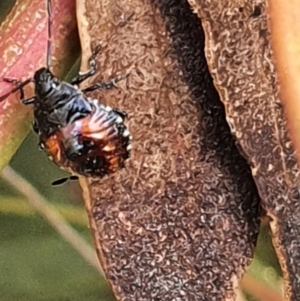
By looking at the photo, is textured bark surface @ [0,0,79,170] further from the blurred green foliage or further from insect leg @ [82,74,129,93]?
the blurred green foliage

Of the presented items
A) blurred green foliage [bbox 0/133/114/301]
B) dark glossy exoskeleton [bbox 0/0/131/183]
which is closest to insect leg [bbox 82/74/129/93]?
dark glossy exoskeleton [bbox 0/0/131/183]

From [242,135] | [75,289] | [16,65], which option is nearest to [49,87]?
[16,65]

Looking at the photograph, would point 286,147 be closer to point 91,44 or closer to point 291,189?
point 291,189

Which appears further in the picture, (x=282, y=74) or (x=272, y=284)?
(x=272, y=284)

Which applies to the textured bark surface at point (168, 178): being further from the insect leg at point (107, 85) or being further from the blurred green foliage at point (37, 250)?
the blurred green foliage at point (37, 250)

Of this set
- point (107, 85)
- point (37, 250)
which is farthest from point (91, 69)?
point (37, 250)

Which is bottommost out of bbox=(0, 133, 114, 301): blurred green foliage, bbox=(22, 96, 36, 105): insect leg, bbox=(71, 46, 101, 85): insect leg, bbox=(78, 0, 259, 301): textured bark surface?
bbox=(0, 133, 114, 301): blurred green foliage

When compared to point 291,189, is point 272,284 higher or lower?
lower
